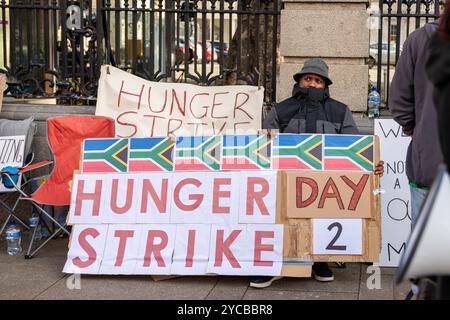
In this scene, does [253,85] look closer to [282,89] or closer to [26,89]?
[282,89]

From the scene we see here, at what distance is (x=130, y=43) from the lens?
804 cm

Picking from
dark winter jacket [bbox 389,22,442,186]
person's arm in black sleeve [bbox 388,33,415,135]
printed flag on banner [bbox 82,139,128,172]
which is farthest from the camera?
printed flag on banner [bbox 82,139,128,172]

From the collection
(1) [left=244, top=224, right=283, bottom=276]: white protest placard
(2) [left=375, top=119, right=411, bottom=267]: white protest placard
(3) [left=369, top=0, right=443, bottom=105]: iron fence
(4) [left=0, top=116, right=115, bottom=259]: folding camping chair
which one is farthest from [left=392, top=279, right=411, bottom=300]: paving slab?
(4) [left=0, top=116, right=115, bottom=259]: folding camping chair

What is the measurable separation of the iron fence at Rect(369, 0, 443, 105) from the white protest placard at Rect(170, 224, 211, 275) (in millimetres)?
2874

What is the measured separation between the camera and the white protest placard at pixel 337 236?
18.3 feet

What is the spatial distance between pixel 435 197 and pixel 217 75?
5.33 metres

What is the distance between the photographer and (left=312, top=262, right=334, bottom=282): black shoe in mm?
5738

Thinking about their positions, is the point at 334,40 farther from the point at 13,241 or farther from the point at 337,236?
the point at 13,241

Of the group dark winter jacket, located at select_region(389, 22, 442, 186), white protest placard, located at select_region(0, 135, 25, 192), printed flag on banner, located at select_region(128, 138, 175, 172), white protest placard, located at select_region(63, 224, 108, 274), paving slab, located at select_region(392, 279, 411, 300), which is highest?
dark winter jacket, located at select_region(389, 22, 442, 186)

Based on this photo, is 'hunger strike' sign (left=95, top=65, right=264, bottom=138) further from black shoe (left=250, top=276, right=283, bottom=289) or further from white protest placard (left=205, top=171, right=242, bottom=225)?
black shoe (left=250, top=276, right=283, bottom=289)

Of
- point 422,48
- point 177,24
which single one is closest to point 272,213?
point 422,48

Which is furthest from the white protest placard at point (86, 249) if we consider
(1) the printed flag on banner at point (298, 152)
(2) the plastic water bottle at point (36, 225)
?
(1) the printed flag on banner at point (298, 152)

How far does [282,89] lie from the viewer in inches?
296

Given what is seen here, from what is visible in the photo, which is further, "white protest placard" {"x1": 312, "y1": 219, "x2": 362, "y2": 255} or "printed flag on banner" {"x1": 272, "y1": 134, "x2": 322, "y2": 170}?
"printed flag on banner" {"x1": 272, "y1": 134, "x2": 322, "y2": 170}
